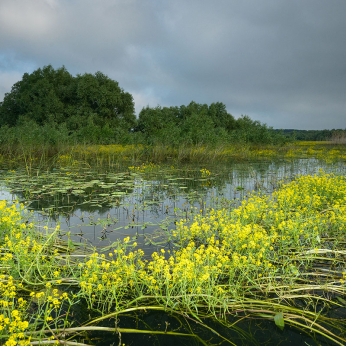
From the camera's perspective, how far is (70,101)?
124ft

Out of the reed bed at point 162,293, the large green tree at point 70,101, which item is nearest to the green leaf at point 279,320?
the reed bed at point 162,293

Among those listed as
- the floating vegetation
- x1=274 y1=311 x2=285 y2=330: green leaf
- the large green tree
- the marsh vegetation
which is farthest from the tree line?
x1=274 y1=311 x2=285 y2=330: green leaf

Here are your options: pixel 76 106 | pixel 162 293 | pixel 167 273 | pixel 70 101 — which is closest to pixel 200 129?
pixel 162 293

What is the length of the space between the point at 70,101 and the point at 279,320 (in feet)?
133

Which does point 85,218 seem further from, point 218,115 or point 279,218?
point 218,115

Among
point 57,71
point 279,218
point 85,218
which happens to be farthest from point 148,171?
point 57,71

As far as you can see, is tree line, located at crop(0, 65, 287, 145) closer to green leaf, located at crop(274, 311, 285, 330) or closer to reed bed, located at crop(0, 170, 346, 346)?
reed bed, located at crop(0, 170, 346, 346)

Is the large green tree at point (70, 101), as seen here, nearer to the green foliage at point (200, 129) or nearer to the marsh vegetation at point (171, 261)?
the green foliage at point (200, 129)

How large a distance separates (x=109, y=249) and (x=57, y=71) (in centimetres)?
4368

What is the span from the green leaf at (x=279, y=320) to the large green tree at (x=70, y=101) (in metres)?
32.6

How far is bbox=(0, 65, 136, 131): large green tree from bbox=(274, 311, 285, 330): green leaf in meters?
32.6

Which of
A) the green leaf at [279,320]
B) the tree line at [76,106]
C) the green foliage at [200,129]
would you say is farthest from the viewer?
the tree line at [76,106]

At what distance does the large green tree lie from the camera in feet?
116

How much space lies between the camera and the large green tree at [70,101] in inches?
1393
